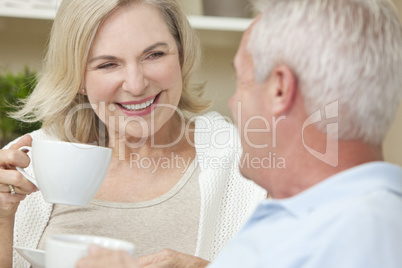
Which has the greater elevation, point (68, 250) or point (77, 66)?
point (77, 66)

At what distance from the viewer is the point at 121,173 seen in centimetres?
164

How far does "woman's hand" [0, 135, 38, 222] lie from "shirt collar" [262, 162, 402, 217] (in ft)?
2.23

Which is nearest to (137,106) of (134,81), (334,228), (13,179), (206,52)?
(134,81)

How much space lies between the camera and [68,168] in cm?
108

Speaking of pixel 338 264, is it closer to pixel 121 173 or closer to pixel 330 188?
pixel 330 188

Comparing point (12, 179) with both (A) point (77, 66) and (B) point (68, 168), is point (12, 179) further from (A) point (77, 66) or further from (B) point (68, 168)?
(A) point (77, 66)

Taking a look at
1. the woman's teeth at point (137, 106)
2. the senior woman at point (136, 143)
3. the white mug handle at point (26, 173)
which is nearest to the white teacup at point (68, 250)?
the white mug handle at point (26, 173)

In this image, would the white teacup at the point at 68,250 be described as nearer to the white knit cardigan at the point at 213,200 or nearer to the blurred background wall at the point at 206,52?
the white knit cardigan at the point at 213,200

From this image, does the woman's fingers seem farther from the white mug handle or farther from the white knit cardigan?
the white knit cardigan

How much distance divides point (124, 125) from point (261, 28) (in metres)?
0.77

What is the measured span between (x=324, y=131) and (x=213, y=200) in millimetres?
768

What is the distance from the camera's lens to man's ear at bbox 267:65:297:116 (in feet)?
2.69

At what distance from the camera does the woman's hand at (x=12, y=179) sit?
3.99 ft

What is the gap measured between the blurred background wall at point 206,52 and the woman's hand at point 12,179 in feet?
3.70
